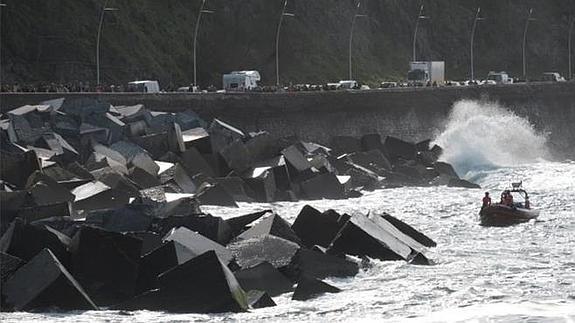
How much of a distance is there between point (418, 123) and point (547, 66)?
45.5 metres

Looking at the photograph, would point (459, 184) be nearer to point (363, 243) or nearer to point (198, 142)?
point (198, 142)

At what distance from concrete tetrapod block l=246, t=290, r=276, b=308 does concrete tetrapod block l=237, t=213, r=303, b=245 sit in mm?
3456

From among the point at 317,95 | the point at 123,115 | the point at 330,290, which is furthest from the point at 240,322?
the point at 317,95

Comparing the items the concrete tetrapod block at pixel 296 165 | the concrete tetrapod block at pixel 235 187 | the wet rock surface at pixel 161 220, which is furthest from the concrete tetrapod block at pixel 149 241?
the concrete tetrapod block at pixel 296 165

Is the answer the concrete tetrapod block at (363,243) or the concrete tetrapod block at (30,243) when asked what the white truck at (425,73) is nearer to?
the concrete tetrapod block at (363,243)

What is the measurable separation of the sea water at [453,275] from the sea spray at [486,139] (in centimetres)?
1070

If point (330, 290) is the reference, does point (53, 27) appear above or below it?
above

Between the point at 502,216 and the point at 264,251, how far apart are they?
1413cm

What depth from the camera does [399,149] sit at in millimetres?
56875

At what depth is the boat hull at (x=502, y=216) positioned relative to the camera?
3828cm

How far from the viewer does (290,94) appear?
6384 centimetres

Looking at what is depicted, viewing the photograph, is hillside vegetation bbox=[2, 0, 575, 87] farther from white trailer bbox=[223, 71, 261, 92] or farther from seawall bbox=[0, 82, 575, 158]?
seawall bbox=[0, 82, 575, 158]

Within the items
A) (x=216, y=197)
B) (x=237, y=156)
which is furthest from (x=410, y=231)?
(x=237, y=156)

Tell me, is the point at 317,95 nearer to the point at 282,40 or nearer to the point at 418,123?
the point at 418,123
